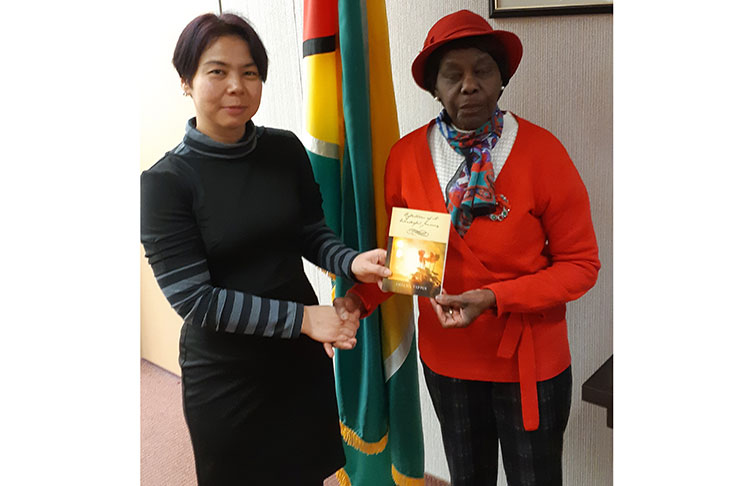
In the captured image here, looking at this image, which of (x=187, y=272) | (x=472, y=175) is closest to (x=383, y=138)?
(x=472, y=175)

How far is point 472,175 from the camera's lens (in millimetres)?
965

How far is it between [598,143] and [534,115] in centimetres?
14

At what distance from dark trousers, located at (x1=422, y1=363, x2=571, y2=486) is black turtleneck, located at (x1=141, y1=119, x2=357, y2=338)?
38 centimetres

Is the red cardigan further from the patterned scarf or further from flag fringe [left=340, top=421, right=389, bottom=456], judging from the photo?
flag fringe [left=340, top=421, right=389, bottom=456]

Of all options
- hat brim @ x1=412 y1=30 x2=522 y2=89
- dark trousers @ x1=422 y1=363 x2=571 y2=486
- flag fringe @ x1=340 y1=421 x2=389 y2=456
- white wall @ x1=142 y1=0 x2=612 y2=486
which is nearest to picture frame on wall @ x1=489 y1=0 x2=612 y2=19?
white wall @ x1=142 y1=0 x2=612 y2=486

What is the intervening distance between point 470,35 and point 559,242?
38 cm

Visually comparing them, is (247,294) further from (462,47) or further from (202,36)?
(462,47)

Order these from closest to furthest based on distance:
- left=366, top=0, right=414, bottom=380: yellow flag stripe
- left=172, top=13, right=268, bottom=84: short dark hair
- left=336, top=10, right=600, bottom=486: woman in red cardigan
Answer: left=172, top=13, right=268, bottom=84: short dark hair < left=336, top=10, right=600, bottom=486: woman in red cardigan < left=366, top=0, right=414, bottom=380: yellow flag stripe

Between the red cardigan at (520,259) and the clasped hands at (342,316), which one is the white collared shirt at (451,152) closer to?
the red cardigan at (520,259)

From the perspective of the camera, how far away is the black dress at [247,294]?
2.87 feet

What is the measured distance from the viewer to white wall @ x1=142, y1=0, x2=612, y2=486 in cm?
103

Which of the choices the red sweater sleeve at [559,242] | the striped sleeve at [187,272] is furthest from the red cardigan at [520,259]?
the striped sleeve at [187,272]

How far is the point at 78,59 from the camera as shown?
0.81m

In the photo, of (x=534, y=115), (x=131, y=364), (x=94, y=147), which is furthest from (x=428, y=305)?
(x=94, y=147)
